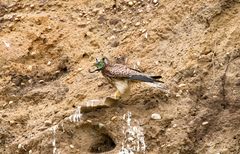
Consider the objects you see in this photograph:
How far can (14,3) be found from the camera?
383 inches

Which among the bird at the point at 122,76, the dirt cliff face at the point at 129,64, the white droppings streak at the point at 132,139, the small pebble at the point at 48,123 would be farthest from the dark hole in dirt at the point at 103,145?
the small pebble at the point at 48,123

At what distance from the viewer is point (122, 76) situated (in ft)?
25.2

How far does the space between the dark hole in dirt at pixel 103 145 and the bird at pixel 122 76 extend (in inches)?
17.0

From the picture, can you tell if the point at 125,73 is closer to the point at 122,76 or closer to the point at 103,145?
the point at 122,76

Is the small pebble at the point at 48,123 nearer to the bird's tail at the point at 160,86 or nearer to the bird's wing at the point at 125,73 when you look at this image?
the bird's wing at the point at 125,73

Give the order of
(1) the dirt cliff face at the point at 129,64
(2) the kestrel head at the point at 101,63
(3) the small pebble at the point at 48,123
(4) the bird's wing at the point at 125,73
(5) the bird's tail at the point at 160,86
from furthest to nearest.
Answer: (3) the small pebble at the point at 48,123
(2) the kestrel head at the point at 101,63
(5) the bird's tail at the point at 160,86
(4) the bird's wing at the point at 125,73
(1) the dirt cliff face at the point at 129,64

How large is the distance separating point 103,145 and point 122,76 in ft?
2.41

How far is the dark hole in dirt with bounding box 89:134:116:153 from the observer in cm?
770

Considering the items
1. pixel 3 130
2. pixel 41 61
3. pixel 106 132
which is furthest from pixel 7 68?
pixel 106 132

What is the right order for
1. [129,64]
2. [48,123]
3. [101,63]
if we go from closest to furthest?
1. [101,63]
2. [48,123]
3. [129,64]

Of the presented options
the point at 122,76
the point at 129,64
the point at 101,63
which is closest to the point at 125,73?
the point at 122,76

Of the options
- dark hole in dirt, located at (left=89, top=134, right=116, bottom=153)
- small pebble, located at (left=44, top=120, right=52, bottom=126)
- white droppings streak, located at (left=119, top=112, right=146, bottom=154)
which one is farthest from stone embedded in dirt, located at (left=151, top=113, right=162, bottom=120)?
small pebble, located at (left=44, top=120, right=52, bottom=126)

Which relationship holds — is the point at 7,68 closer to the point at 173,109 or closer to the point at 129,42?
the point at 129,42

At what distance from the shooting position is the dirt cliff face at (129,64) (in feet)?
24.2
